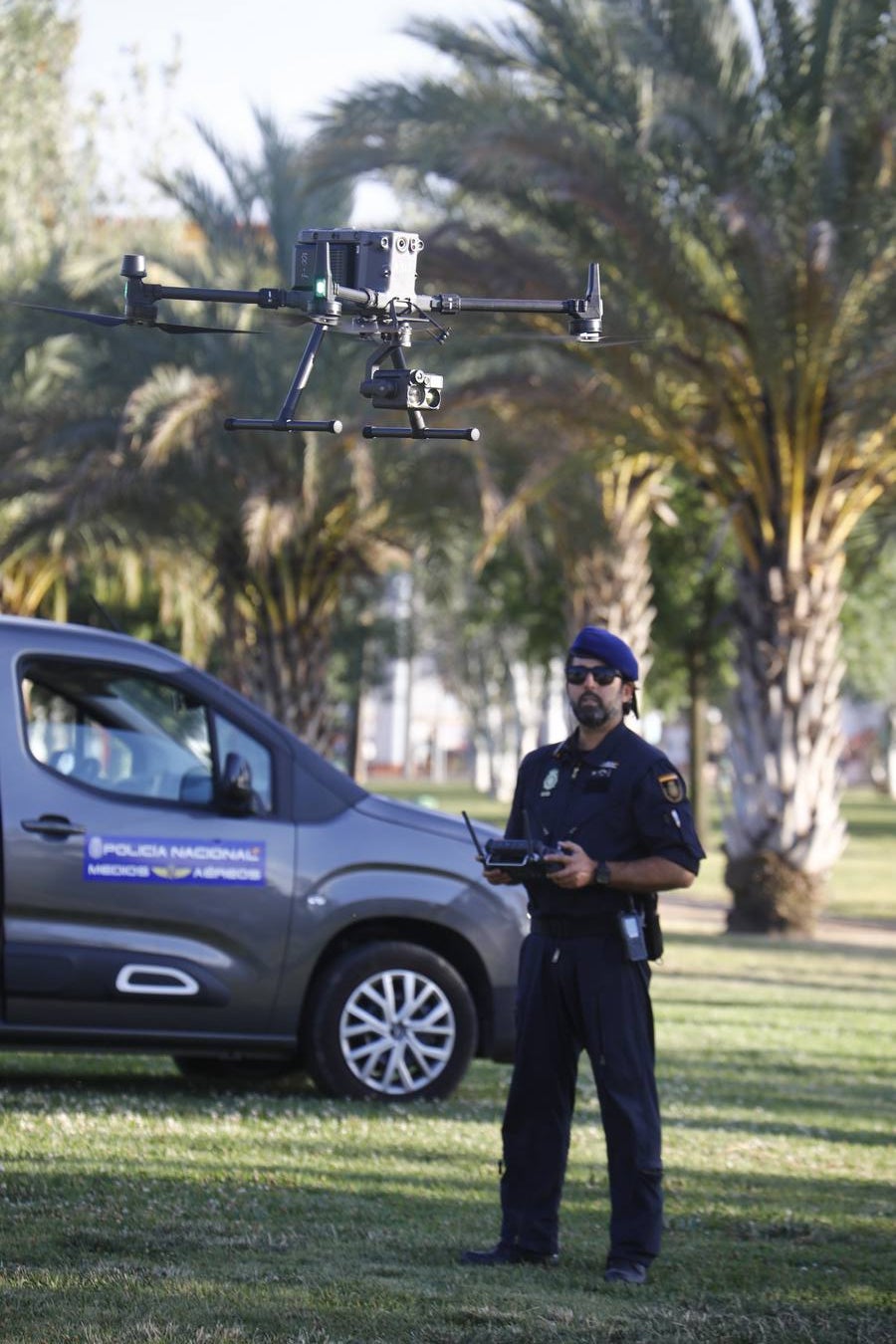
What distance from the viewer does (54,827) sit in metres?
8.52

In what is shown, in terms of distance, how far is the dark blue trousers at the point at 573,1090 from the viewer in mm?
5812

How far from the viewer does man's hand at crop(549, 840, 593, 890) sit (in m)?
5.79

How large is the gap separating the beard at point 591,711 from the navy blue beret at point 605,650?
0.12 m

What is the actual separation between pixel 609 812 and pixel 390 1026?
3.23 m

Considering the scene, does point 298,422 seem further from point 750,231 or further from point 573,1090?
point 750,231

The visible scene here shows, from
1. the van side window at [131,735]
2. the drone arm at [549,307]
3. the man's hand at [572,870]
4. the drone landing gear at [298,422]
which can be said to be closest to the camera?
the drone landing gear at [298,422]

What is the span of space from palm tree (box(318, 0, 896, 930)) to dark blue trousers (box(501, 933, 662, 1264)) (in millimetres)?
10110

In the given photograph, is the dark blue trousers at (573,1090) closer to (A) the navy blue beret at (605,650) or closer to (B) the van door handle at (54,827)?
(A) the navy blue beret at (605,650)

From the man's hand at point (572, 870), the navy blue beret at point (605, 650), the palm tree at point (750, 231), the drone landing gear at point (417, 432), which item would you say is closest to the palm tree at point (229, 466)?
the palm tree at point (750, 231)

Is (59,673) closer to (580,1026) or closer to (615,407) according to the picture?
(580,1026)

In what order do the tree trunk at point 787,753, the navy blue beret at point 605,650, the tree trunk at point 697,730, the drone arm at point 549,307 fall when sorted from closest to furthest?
the drone arm at point 549,307
the navy blue beret at point 605,650
the tree trunk at point 787,753
the tree trunk at point 697,730

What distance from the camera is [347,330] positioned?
216 inches

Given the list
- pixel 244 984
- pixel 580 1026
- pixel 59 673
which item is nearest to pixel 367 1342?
pixel 580 1026

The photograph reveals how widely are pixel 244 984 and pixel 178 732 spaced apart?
1155mm
